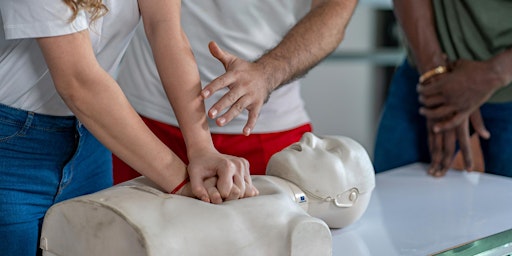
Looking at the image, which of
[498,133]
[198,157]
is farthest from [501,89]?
[198,157]

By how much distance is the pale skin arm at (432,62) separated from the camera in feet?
6.51

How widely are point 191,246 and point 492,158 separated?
121 cm

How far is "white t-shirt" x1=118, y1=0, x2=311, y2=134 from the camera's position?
1.78m

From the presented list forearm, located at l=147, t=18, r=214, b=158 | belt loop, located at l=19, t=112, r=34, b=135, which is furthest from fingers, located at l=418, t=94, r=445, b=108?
belt loop, located at l=19, t=112, r=34, b=135

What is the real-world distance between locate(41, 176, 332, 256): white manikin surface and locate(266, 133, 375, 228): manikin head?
207 millimetres

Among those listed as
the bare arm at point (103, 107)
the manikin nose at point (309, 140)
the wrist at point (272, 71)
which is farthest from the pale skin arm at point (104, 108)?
the wrist at point (272, 71)

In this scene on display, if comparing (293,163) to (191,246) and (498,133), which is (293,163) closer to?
(191,246)

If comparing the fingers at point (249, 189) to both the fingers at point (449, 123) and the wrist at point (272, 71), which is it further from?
the fingers at point (449, 123)

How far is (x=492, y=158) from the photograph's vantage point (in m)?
2.05

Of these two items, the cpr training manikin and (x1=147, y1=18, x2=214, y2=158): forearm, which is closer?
the cpr training manikin

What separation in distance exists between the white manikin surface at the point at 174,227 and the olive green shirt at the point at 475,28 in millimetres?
975

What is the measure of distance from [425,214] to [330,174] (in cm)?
31

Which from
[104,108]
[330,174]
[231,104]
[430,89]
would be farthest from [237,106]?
[430,89]

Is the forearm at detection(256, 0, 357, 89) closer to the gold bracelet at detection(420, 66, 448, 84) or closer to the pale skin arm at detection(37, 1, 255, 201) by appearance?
the gold bracelet at detection(420, 66, 448, 84)
